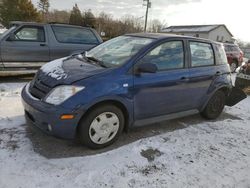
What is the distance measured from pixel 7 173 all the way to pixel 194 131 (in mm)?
3102

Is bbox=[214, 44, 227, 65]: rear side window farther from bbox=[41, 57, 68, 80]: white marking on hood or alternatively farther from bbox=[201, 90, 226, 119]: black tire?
bbox=[41, 57, 68, 80]: white marking on hood

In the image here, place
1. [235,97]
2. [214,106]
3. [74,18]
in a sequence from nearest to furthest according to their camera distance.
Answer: [214,106] → [235,97] → [74,18]

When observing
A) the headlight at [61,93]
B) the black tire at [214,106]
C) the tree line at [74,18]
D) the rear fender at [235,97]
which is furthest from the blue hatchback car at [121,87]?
the tree line at [74,18]

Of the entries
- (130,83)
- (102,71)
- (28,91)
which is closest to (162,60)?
(130,83)

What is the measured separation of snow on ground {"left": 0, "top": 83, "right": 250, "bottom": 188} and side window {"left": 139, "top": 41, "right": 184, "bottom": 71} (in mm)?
1198

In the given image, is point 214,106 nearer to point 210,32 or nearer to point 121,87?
point 121,87

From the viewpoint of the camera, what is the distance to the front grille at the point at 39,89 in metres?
3.10

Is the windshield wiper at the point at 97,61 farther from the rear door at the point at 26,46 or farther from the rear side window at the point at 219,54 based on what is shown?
the rear door at the point at 26,46

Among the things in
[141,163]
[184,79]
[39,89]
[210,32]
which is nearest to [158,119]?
[184,79]

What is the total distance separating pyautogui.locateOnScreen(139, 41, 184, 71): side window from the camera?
3.61 meters

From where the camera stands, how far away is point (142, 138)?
12.5ft

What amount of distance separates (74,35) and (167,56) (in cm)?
452

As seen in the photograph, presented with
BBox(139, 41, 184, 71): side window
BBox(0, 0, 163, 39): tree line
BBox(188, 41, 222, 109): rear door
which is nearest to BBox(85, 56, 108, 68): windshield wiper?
BBox(139, 41, 184, 71): side window

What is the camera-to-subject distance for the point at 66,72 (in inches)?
127
